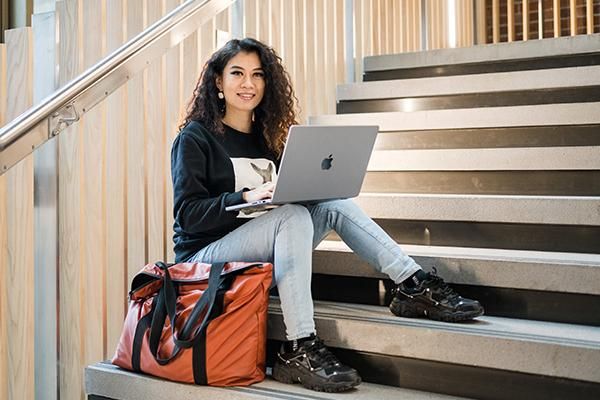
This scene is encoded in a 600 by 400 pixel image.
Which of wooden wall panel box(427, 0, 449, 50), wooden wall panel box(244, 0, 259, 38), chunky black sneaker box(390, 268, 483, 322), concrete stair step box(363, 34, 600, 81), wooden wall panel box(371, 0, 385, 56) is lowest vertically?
chunky black sneaker box(390, 268, 483, 322)

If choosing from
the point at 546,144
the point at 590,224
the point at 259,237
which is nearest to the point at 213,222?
the point at 259,237

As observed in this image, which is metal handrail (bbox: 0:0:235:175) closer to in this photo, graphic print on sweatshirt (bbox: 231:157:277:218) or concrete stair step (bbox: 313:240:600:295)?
graphic print on sweatshirt (bbox: 231:157:277:218)

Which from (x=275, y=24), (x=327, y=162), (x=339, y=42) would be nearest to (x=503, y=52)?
(x=339, y=42)

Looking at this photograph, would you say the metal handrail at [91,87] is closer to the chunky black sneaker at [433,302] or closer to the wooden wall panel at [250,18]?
the wooden wall panel at [250,18]

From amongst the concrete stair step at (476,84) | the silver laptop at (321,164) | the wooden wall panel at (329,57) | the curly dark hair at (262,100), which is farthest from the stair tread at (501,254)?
the wooden wall panel at (329,57)

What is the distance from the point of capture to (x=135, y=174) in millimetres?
2059

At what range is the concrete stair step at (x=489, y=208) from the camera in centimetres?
190

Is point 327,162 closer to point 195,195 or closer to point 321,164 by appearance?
point 321,164

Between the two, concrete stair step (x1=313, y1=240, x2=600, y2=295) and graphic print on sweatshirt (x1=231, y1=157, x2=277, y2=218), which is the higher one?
graphic print on sweatshirt (x1=231, y1=157, x2=277, y2=218)

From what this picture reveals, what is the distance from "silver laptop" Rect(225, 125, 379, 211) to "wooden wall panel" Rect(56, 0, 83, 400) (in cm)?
54

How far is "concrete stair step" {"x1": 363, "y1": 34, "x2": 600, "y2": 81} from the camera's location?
9.04 feet

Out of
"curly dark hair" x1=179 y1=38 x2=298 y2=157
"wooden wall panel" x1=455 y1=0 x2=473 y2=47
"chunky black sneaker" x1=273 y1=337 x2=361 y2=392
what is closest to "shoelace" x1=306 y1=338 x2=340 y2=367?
"chunky black sneaker" x1=273 y1=337 x2=361 y2=392

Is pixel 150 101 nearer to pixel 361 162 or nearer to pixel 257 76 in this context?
pixel 257 76

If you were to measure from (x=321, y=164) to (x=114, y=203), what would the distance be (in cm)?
69
